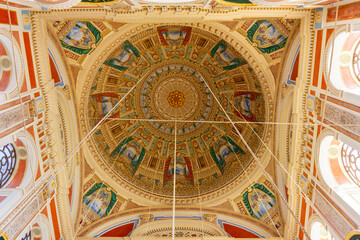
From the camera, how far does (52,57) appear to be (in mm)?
10789

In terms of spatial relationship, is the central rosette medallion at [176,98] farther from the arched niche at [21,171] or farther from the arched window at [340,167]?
the arched window at [340,167]

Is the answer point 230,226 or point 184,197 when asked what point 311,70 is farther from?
point 184,197

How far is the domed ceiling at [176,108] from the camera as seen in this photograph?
14.9 metres

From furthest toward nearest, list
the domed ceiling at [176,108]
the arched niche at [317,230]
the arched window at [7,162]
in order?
1. the domed ceiling at [176,108]
2. the arched niche at [317,230]
3. the arched window at [7,162]

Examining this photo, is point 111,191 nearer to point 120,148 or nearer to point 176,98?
point 120,148

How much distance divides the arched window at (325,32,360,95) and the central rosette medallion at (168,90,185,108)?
39.5 ft

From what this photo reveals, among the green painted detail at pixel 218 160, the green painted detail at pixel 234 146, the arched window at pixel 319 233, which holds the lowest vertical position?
the arched window at pixel 319 233

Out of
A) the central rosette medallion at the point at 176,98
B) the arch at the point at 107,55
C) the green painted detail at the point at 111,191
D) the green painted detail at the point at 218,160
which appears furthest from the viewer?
the central rosette medallion at the point at 176,98

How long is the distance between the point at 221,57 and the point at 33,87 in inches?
416

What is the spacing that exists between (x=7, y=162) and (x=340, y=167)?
12793mm

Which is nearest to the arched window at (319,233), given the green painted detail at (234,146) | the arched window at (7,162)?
the green painted detail at (234,146)

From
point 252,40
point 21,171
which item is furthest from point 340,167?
point 21,171

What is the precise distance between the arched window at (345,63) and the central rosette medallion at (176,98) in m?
12.0

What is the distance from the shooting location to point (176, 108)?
65.2ft
